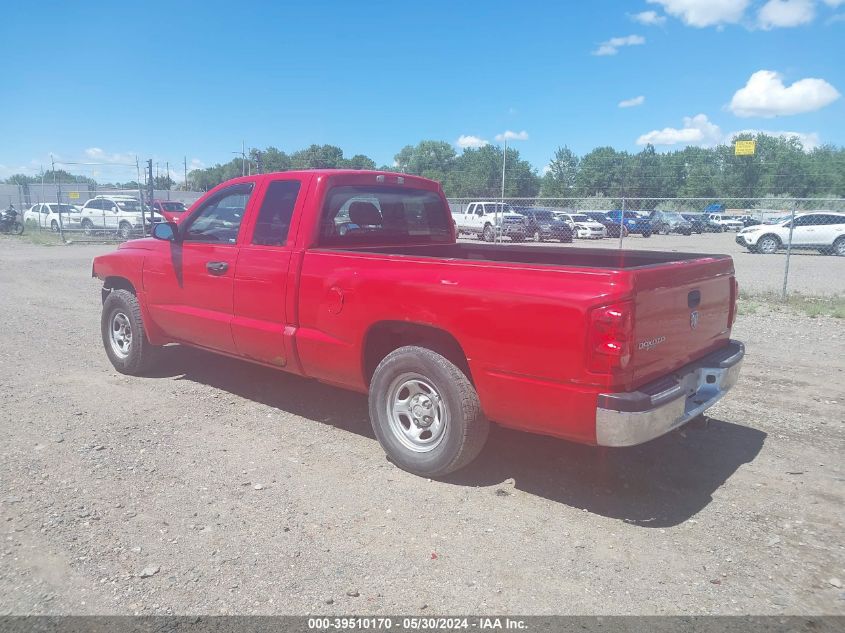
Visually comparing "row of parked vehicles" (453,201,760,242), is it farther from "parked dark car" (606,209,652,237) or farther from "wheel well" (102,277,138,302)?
"wheel well" (102,277,138,302)

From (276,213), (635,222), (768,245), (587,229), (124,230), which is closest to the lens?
(276,213)

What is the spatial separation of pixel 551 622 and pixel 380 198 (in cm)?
356

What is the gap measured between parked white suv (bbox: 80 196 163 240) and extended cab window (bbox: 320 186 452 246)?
82.7ft

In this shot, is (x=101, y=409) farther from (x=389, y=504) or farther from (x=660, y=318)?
(x=660, y=318)

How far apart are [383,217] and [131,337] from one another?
286cm

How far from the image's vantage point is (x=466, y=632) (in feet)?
8.93

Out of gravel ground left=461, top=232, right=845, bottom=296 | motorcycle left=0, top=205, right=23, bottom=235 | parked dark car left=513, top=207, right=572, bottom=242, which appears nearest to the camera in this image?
gravel ground left=461, top=232, right=845, bottom=296

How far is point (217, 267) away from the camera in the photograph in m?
5.25

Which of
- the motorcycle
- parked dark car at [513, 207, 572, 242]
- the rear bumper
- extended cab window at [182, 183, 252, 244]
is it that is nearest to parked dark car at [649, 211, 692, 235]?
parked dark car at [513, 207, 572, 242]

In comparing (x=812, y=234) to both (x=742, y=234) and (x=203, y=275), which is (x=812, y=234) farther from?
(x=203, y=275)

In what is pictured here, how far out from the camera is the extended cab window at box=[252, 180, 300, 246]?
16.2 feet

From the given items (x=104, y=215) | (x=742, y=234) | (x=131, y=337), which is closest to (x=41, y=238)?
(x=104, y=215)

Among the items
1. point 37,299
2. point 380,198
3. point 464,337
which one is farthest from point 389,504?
point 37,299

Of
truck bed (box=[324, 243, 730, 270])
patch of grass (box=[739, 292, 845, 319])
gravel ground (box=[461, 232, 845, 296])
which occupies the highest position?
truck bed (box=[324, 243, 730, 270])
